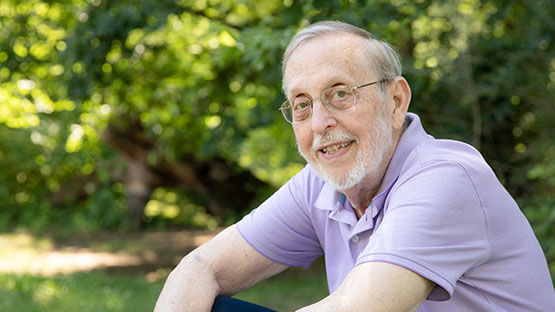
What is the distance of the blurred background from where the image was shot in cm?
432

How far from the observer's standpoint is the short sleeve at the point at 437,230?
1487mm

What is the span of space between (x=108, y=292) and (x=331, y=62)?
4276 millimetres

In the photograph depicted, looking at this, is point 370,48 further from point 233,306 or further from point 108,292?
point 108,292

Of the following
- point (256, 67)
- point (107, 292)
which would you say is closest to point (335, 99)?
point (256, 67)

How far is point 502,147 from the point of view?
502 centimetres

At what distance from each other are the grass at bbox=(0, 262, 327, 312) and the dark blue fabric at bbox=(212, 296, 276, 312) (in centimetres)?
290

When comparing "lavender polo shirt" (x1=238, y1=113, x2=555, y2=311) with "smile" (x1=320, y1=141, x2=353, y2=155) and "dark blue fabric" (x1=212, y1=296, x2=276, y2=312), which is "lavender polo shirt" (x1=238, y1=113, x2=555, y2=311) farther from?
"dark blue fabric" (x1=212, y1=296, x2=276, y2=312)

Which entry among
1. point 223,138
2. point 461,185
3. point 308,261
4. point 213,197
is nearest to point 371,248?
point 461,185

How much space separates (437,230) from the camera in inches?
59.5

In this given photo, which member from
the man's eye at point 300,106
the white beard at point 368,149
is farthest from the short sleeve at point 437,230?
the man's eye at point 300,106

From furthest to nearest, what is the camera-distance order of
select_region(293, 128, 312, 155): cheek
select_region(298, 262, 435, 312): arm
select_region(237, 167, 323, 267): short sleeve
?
select_region(237, 167, 323, 267): short sleeve
select_region(293, 128, 312, 155): cheek
select_region(298, 262, 435, 312): arm

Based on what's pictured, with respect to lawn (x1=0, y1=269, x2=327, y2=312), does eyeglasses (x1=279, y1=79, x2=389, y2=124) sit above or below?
above

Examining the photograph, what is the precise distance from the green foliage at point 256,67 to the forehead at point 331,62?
1.83 metres

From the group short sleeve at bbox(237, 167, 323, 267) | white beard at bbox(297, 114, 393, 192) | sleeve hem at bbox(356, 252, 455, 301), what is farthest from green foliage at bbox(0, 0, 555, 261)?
sleeve hem at bbox(356, 252, 455, 301)
